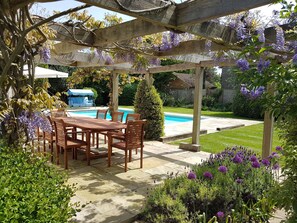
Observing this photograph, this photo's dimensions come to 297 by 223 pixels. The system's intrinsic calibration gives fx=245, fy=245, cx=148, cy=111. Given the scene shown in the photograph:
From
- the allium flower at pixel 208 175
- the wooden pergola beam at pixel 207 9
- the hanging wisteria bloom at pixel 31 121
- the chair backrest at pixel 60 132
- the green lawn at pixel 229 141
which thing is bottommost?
the green lawn at pixel 229 141

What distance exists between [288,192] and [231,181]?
1161 millimetres

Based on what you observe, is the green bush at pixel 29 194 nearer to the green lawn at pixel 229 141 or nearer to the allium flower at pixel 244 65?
the allium flower at pixel 244 65

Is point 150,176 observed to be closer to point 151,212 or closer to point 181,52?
point 151,212

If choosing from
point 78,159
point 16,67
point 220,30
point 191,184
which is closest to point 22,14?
point 16,67

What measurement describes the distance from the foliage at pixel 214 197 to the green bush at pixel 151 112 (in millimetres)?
4196

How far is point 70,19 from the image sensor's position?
12.0ft

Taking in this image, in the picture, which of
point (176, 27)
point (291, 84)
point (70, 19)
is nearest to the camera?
point (291, 84)

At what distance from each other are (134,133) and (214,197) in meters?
2.19

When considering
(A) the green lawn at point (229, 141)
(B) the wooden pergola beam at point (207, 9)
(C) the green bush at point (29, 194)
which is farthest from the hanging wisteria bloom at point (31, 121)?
(A) the green lawn at point (229, 141)

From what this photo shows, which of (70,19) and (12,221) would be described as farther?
(70,19)

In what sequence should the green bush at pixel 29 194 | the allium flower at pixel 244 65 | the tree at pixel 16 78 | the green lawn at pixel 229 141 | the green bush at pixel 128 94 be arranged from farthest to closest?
the green bush at pixel 128 94, the green lawn at pixel 229 141, the tree at pixel 16 78, the allium flower at pixel 244 65, the green bush at pixel 29 194

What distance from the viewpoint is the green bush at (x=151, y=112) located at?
7.32 m

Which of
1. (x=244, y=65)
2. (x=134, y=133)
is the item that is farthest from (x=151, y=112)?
(x=244, y=65)

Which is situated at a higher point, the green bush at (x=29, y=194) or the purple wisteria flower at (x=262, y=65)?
the purple wisteria flower at (x=262, y=65)
